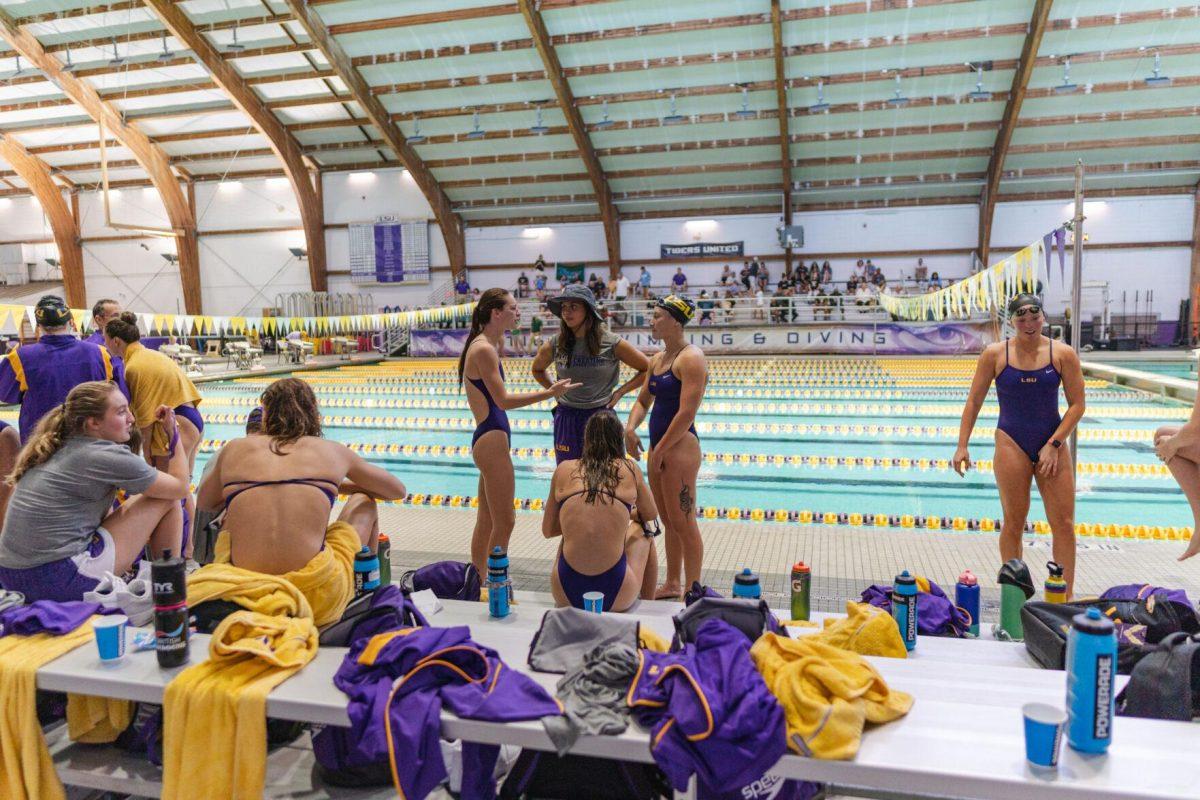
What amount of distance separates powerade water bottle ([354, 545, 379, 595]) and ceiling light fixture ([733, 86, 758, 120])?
17196mm

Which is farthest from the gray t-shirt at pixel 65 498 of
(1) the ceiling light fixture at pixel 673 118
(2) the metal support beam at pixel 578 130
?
(1) the ceiling light fixture at pixel 673 118

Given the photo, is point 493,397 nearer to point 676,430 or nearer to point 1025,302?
point 676,430

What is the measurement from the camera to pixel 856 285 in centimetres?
2092

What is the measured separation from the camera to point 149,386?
4.01 metres

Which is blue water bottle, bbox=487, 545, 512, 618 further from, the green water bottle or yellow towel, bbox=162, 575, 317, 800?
the green water bottle

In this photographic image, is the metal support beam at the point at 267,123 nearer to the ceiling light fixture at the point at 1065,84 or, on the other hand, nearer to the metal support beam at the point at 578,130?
the metal support beam at the point at 578,130

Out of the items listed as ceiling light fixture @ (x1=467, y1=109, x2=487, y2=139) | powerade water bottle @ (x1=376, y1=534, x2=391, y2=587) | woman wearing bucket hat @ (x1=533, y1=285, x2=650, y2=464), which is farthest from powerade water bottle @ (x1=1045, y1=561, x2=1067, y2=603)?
ceiling light fixture @ (x1=467, y1=109, x2=487, y2=139)

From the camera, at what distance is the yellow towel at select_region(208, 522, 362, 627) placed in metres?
2.22

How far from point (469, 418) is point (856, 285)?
45.2 feet

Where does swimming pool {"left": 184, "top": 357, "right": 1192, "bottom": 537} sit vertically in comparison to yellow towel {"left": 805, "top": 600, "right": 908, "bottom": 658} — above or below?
below

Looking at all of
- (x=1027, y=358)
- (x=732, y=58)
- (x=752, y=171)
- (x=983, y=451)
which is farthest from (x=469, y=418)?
(x=752, y=171)

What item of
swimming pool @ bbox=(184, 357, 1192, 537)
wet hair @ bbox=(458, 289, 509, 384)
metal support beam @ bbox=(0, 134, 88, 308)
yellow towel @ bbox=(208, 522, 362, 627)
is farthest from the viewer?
metal support beam @ bbox=(0, 134, 88, 308)

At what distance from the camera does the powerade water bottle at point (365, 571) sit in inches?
101

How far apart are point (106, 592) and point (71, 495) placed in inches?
13.0
